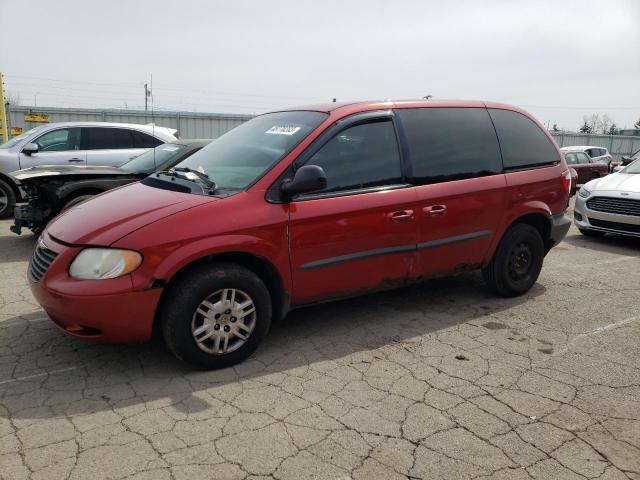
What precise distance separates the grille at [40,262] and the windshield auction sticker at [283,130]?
1835mm

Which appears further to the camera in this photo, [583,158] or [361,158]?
[583,158]

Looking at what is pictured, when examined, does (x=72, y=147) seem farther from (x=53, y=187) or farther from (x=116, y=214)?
(x=116, y=214)

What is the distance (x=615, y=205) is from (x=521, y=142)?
371cm

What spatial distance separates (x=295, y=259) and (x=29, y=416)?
6.00 feet

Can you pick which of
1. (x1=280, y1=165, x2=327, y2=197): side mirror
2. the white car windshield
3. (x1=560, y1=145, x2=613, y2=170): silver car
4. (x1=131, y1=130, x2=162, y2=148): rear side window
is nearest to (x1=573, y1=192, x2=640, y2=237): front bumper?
the white car windshield

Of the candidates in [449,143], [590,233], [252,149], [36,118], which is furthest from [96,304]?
[36,118]

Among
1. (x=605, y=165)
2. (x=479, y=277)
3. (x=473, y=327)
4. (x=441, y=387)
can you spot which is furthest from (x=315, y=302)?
(x=605, y=165)

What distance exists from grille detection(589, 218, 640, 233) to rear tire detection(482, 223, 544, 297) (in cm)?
324

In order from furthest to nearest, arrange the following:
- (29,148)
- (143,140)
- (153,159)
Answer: (143,140) < (29,148) < (153,159)

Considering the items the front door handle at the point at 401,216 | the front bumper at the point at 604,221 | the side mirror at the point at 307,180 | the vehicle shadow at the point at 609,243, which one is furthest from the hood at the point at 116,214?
the front bumper at the point at 604,221

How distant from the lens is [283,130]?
161 inches

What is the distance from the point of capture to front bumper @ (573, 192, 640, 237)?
7432 millimetres

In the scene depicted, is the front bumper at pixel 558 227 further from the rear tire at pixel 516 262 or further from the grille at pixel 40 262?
the grille at pixel 40 262

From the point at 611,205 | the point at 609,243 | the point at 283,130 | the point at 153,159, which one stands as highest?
the point at 283,130
